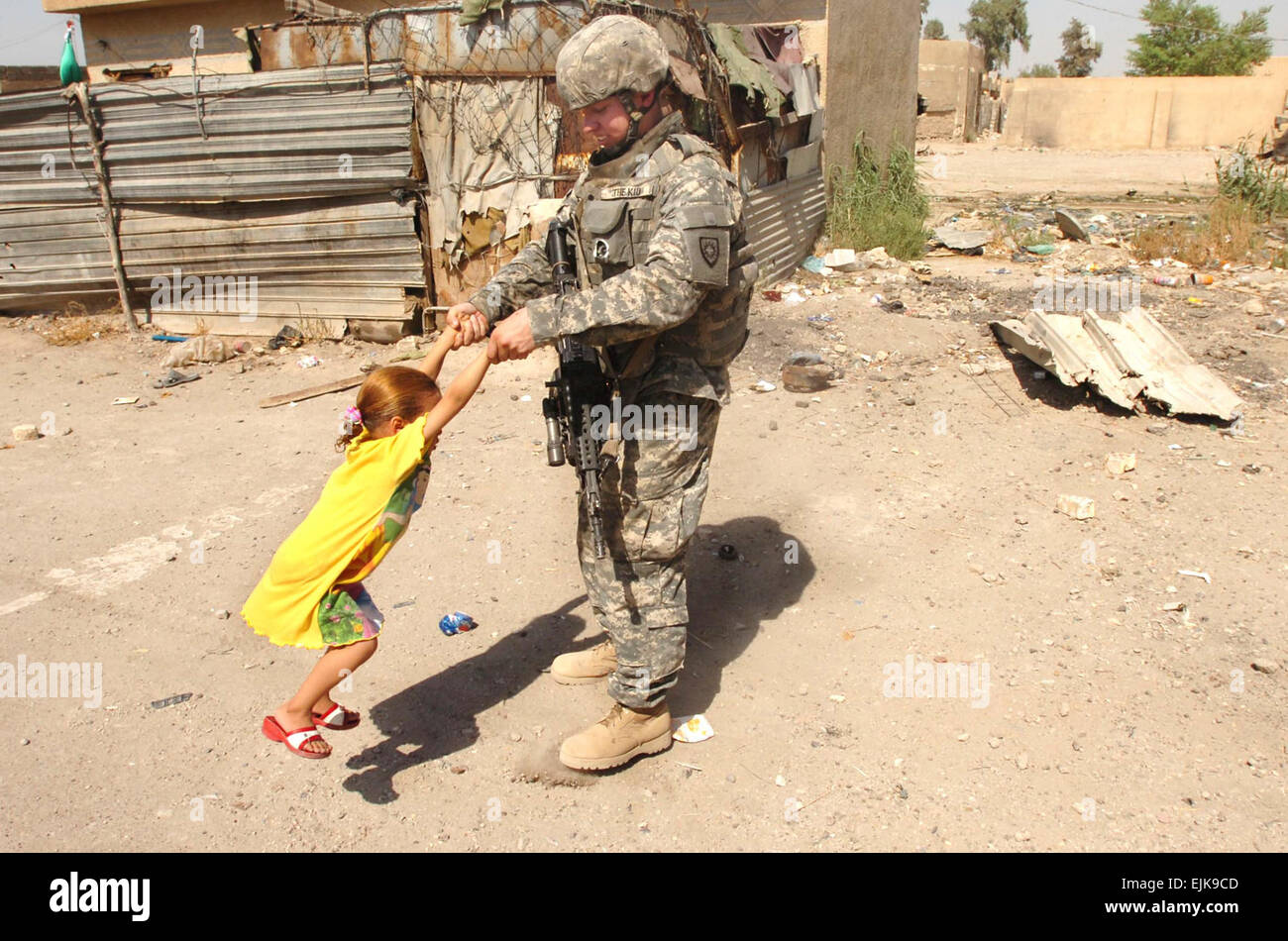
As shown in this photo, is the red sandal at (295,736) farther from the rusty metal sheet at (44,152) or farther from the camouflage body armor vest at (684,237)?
the rusty metal sheet at (44,152)

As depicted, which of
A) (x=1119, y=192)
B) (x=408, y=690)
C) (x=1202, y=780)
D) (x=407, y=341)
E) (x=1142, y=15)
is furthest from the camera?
(x=1142, y=15)

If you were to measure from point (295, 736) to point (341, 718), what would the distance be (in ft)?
0.61

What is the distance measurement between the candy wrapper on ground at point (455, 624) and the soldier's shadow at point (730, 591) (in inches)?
32.4

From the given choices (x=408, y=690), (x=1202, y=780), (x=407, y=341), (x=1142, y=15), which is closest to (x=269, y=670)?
(x=408, y=690)

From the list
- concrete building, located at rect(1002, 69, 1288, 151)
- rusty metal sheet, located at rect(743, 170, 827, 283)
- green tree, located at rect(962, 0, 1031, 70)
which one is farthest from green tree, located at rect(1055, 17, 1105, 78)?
rusty metal sheet, located at rect(743, 170, 827, 283)

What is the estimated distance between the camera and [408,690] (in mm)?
3090

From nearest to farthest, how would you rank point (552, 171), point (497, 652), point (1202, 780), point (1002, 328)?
1. point (1202, 780)
2. point (497, 652)
3. point (1002, 328)
4. point (552, 171)

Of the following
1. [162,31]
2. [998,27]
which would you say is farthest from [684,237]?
[998,27]

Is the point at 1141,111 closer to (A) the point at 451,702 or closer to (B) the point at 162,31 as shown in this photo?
(B) the point at 162,31

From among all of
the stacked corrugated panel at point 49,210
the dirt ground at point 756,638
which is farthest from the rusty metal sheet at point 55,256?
the dirt ground at point 756,638

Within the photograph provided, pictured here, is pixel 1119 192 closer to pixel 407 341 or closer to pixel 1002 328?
pixel 1002 328

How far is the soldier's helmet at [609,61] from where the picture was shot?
2.35m

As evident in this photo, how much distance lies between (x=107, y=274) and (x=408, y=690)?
6649 millimetres

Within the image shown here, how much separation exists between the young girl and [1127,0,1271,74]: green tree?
116 feet
